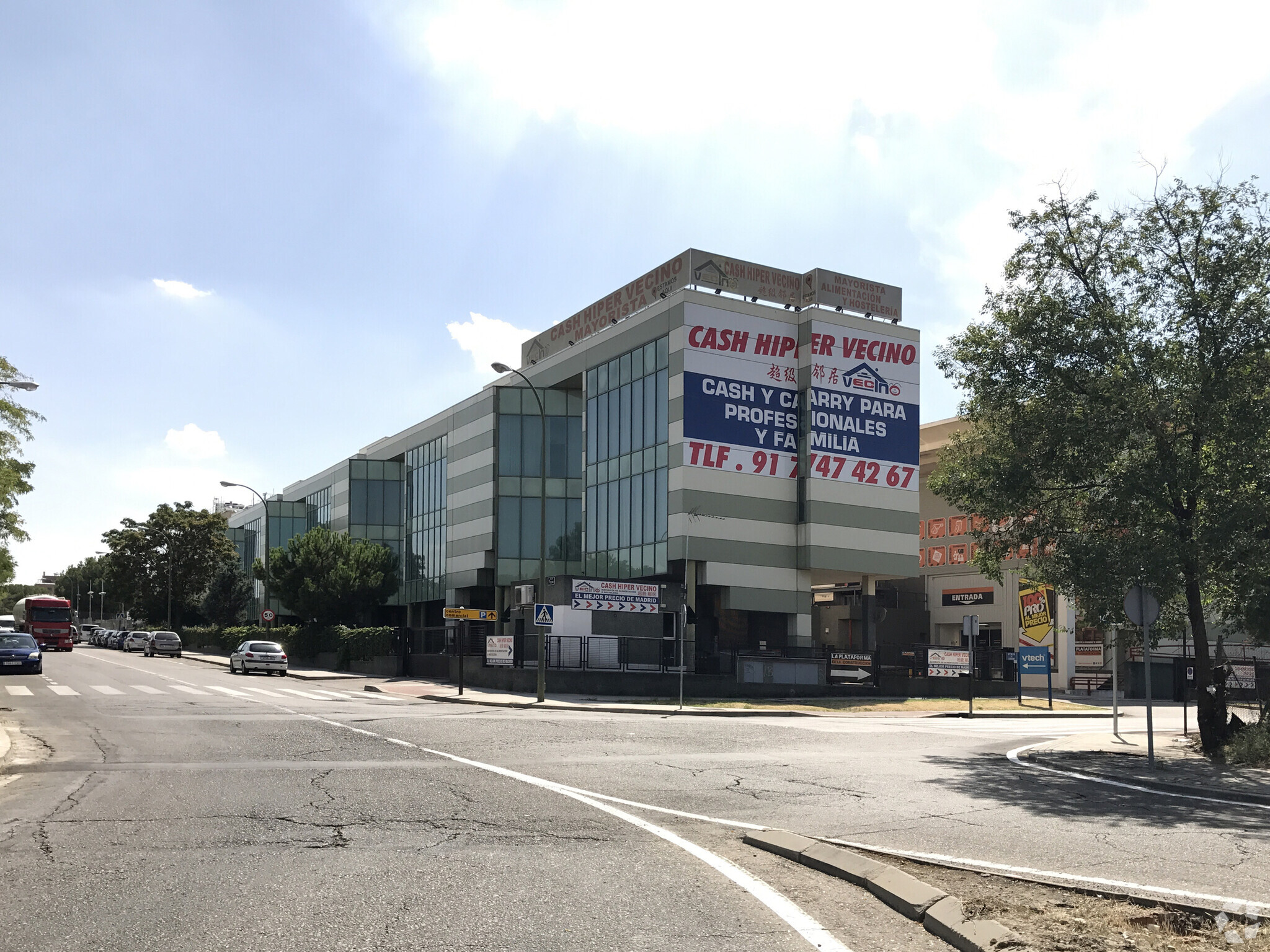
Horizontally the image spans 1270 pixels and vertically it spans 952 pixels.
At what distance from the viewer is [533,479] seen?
58250mm

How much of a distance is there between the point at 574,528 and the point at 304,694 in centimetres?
2471

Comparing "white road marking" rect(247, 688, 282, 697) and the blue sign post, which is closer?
"white road marking" rect(247, 688, 282, 697)

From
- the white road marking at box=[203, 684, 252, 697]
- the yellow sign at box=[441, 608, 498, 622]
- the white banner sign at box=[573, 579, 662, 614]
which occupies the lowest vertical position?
the white road marking at box=[203, 684, 252, 697]

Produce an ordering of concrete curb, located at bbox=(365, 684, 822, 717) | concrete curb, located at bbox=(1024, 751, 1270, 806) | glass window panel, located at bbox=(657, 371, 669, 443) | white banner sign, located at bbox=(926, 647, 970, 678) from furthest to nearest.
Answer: glass window panel, located at bbox=(657, 371, 669, 443) → white banner sign, located at bbox=(926, 647, 970, 678) → concrete curb, located at bbox=(365, 684, 822, 717) → concrete curb, located at bbox=(1024, 751, 1270, 806)

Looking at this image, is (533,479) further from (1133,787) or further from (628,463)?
(1133,787)

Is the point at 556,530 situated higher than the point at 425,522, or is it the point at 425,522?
the point at 425,522

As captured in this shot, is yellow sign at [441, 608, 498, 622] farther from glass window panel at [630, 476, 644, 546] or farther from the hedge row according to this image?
the hedge row

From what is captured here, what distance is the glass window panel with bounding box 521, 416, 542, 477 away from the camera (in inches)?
2293

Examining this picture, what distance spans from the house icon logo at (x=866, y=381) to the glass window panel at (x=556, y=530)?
15656 mm

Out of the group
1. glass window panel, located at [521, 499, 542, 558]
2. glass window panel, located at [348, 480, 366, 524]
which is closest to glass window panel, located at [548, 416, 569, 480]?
glass window panel, located at [521, 499, 542, 558]

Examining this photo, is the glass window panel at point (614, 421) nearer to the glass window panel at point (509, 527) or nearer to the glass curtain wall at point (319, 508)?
the glass window panel at point (509, 527)

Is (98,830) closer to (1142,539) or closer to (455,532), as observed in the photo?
(1142,539)

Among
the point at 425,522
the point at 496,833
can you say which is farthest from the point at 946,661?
the point at 496,833

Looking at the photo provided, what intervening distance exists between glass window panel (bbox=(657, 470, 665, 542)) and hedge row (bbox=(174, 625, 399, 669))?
13.1m
